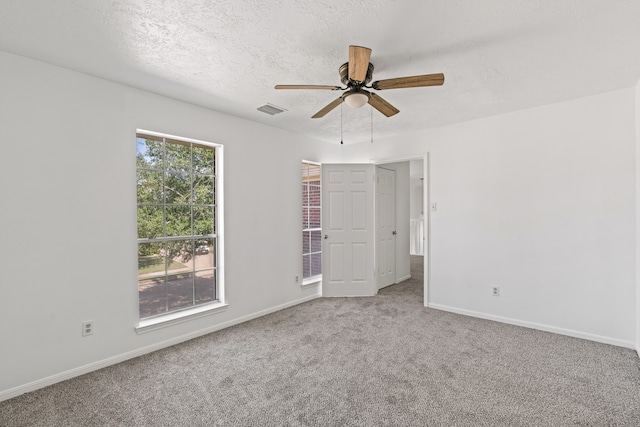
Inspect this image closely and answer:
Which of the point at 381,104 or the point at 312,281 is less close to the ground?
the point at 381,104

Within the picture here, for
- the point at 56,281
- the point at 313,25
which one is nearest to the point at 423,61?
the point at 313,25

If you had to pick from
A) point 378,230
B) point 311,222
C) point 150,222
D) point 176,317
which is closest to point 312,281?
point 311,222

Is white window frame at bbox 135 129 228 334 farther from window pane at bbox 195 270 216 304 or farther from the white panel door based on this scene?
the white panel door

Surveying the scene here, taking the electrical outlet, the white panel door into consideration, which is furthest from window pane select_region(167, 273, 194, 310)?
the white panel door

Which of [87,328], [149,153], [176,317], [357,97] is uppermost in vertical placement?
[357,97]

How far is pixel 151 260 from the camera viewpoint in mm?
3086

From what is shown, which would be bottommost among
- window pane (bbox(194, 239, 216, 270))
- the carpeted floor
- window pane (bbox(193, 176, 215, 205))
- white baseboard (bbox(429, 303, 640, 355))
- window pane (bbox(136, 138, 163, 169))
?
the carpeted floor

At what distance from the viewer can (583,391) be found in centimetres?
220

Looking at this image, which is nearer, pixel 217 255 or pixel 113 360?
pixel 113 360

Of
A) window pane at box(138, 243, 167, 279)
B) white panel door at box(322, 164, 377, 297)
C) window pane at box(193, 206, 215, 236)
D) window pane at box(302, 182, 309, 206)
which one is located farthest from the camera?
window pane at box(302, 182, 309, 206)

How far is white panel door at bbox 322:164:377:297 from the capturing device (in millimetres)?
4738

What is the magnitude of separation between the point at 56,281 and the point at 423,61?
343cm

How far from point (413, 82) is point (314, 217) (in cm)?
319

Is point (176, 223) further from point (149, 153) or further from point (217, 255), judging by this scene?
point (149, 153)
